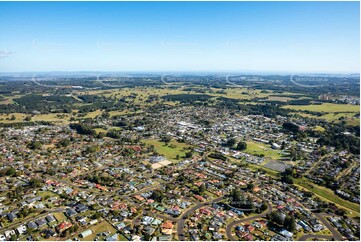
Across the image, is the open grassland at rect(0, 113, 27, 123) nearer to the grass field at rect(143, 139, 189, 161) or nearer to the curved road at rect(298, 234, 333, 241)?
the grass field at rect(143, 139, 189, 161)

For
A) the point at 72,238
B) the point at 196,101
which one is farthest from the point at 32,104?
the point at 72,238

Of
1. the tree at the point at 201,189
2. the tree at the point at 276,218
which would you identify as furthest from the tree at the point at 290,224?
the tree at the point at 201,189

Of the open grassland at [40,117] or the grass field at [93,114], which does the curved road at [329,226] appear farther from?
the grass field at [93,114]

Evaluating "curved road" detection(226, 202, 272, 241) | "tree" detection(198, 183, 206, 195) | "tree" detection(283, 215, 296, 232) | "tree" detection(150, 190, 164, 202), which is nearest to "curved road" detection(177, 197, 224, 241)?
"tree" detection(198, 183, 206, 195)

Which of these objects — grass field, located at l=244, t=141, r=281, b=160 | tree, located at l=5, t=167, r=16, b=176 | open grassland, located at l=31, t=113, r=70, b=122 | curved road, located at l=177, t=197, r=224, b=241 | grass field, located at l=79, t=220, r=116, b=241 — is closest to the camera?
grass field, located at l=79, t=220, r=116, b=241

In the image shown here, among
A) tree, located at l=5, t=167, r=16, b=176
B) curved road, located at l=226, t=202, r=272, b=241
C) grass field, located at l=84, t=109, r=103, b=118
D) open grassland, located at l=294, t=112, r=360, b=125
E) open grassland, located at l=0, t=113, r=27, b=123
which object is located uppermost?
open grassland, located at l=294, t=112, r=360, b=125

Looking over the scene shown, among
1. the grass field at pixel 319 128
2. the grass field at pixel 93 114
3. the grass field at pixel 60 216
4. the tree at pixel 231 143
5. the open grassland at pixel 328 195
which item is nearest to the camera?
the grass field at pixel 60 216
